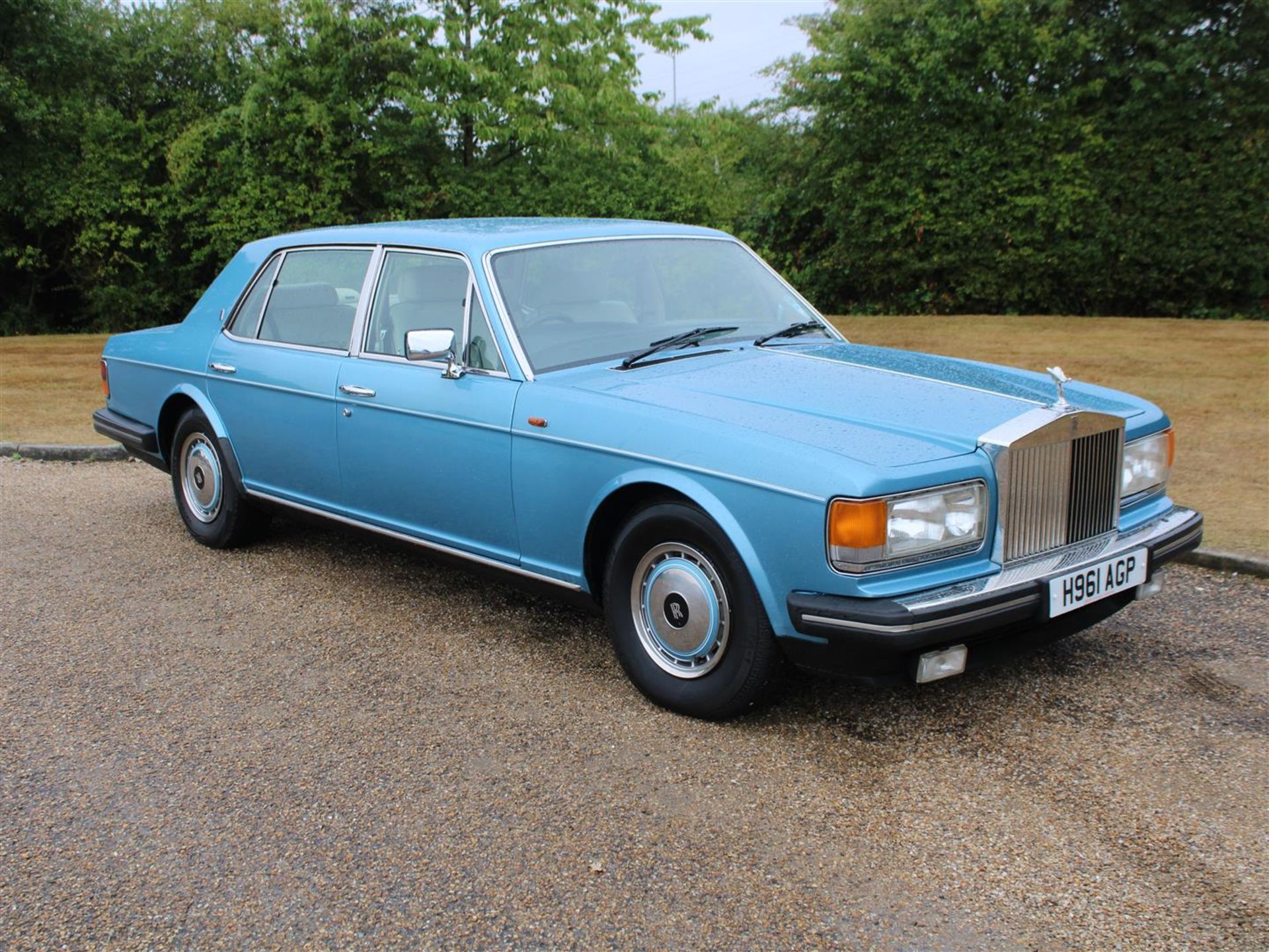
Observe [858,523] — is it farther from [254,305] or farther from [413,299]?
[254,305]

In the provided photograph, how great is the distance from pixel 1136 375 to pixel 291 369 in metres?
9.18

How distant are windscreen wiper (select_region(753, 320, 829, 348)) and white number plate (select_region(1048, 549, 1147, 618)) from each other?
5.65ft

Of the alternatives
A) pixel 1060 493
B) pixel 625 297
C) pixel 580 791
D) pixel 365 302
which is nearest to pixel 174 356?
pixel 365 302

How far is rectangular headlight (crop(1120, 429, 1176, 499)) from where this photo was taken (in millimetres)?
4336

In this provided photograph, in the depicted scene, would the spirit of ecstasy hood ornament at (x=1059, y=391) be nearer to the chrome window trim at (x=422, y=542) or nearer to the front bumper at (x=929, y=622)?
the front bumper at (x=929, y=622)

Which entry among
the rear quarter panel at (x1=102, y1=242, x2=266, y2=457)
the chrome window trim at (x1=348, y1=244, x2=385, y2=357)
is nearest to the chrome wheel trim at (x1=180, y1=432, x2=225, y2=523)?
the rear quarter panel at (x1=102, y1=242, x2=266, y2=457)

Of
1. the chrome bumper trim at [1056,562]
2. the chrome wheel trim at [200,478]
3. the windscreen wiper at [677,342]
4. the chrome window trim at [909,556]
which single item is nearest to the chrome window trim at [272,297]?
the chrome wheel trim at [200,478]

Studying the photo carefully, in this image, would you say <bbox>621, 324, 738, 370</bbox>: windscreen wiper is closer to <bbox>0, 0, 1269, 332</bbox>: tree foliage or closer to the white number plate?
the white number plate

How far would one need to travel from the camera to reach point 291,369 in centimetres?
562

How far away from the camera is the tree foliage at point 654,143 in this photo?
16.9 m

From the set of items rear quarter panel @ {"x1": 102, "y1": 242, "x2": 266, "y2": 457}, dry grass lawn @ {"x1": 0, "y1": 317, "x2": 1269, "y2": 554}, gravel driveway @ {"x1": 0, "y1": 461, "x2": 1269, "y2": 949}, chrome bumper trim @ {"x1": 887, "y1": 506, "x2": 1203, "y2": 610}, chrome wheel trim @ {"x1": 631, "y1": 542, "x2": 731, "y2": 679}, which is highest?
rear quarter panel @ {"x1": 102, "y1": 242, "x2": 266, "y2": 457}

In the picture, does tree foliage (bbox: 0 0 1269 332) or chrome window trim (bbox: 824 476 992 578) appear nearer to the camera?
chrome window trim (bbox: 824 476 992 578)

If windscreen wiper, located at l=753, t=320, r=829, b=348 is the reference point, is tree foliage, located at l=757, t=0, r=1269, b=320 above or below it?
above

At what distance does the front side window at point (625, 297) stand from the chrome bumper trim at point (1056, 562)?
1.72m
